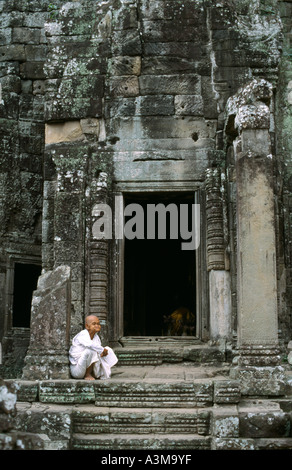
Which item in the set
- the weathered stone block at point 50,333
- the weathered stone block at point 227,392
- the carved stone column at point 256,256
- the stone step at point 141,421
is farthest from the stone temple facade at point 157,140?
the stone step at point 141,421

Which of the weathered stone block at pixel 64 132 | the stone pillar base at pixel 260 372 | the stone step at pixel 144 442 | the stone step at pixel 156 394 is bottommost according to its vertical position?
the stone step at pixel 144 442

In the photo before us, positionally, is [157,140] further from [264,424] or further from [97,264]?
[264,424]

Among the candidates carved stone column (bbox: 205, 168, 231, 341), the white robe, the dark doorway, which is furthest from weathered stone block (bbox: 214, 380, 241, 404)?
the dark doorway

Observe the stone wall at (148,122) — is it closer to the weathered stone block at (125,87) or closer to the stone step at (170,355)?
the weathered stone block at (125,87)

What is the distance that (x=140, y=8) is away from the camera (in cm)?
1076

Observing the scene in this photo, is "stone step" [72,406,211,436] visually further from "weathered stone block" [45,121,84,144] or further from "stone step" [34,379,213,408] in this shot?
"weathered stone block" [45,121,84,144]

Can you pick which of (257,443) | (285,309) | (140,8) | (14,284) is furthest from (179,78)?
(257,443)

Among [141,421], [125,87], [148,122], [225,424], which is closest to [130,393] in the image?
[141,421]

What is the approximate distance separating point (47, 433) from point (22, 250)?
566 cm

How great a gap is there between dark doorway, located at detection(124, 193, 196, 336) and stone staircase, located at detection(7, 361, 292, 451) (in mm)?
5648

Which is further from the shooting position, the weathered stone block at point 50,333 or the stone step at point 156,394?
the weathered stone block at point 50,333

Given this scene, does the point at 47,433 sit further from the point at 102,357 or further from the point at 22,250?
the point at 22,250

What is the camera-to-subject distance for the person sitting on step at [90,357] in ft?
27.7

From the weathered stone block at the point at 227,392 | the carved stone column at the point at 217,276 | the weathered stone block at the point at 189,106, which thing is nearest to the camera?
the weathered stone block at the point at 227,392
